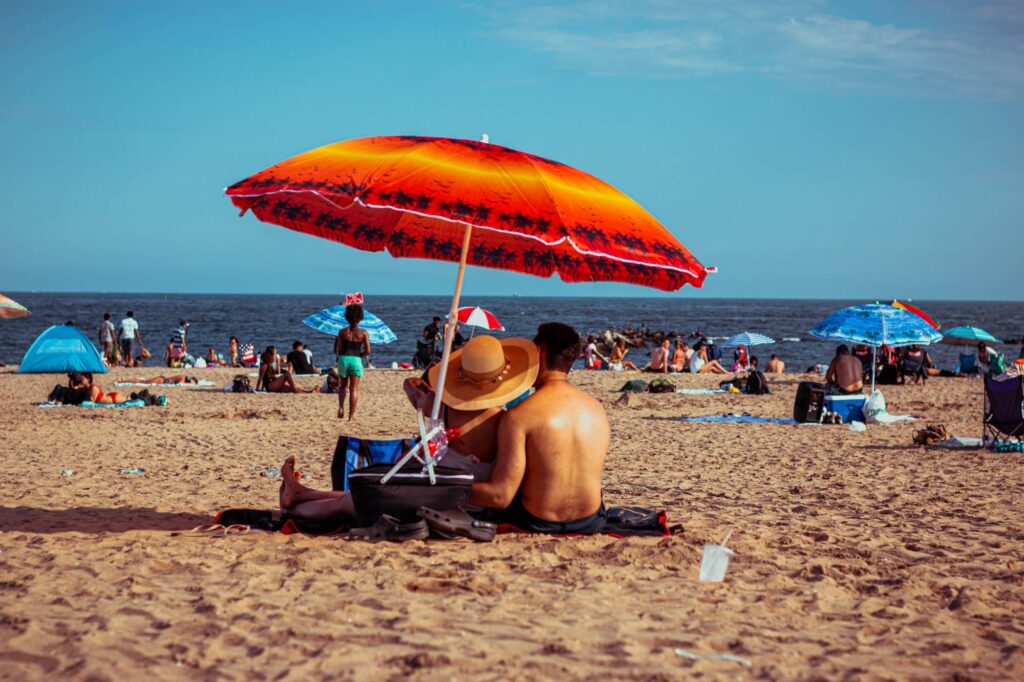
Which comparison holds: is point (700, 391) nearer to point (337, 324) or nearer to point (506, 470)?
point (337, 324)

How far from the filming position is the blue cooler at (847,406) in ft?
46.2

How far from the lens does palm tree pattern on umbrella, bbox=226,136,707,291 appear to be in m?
4.25

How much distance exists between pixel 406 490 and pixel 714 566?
1.59 metres

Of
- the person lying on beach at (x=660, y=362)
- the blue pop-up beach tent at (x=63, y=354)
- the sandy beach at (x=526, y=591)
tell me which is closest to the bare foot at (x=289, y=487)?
the sandy beach at (x=526, y=591)

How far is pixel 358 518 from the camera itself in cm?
518

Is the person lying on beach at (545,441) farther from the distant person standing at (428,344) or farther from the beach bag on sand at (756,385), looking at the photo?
the beach bag on sand at (756,385)

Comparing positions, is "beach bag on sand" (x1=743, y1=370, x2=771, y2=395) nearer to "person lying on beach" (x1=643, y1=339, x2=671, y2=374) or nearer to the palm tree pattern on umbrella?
"person lying on beach" (x1=643, y1=339, x2=671, y2=374)

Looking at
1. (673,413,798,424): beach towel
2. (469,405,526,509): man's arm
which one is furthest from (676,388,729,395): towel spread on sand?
(469,405,526,509): man's arm

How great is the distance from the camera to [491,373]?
4.99 meters

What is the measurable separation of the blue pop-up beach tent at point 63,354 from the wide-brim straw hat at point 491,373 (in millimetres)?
16601

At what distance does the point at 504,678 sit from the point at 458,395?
1970mm

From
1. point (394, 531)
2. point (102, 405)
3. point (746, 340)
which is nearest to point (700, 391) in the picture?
point (746, 340)

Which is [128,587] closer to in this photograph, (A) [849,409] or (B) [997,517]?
(B) [997,517]

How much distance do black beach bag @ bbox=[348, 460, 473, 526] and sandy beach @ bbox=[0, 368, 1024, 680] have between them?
0.65 feet
